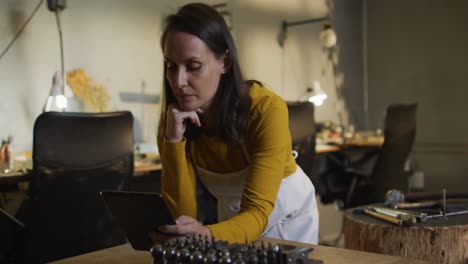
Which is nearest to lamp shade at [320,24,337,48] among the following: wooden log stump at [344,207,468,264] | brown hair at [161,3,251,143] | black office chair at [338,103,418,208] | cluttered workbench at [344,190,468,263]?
black office chair at [338,103,418,208]

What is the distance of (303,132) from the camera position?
10.1 ft

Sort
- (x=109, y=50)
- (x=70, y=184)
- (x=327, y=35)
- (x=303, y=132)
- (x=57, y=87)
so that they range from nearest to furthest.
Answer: (x=70, y=184)
(x=57, y=87)
(x=303, y=132)
(x=109, y=50)
(x=327, y=35)

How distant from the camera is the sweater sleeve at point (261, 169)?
1.19 metres

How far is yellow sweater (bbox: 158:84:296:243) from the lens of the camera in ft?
3.97

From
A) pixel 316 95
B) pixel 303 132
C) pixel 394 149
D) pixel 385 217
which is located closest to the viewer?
pixel 385 217

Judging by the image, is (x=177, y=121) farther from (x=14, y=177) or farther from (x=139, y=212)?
(x=14, y=177)

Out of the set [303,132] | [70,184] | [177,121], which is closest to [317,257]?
[177,121]

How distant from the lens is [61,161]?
6.98 ft

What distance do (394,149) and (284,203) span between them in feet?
7.11

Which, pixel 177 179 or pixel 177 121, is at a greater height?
pixel 177 121

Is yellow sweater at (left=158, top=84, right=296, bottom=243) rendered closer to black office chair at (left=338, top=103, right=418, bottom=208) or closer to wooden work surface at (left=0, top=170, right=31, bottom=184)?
wooden work surface at (left=0, top=170, right=31, bottom=184)

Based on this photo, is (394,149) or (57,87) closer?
(57,87)

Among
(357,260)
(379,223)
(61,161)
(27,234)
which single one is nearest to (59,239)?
(27,234)

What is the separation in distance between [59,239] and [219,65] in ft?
3.93
